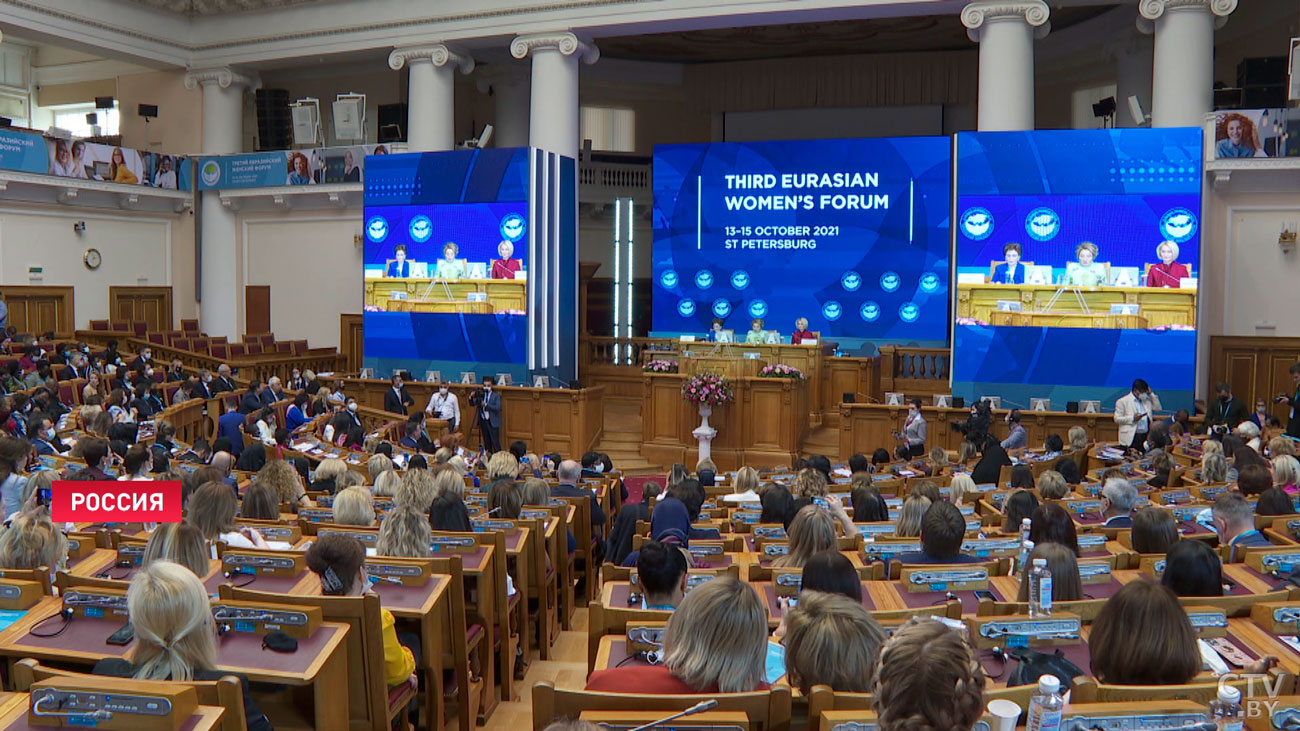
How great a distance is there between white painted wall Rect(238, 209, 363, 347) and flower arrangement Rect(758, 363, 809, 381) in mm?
10362

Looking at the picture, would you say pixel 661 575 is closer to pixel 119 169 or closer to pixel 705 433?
pixel 705 433

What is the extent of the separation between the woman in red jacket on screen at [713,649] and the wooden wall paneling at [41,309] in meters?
18.7

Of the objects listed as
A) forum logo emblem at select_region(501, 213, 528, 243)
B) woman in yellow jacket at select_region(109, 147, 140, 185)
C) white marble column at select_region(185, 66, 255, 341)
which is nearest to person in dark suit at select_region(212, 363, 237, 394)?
forum logo emblem at select_region(501, 213, 528, 243)

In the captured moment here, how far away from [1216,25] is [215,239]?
61.8 ft

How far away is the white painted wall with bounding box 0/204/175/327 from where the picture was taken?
18531mm

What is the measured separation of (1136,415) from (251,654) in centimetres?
1119

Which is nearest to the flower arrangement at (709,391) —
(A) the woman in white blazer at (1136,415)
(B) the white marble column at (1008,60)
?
(A) the woman in white blazer at (1136,415)

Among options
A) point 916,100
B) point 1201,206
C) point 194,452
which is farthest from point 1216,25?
point 194,452

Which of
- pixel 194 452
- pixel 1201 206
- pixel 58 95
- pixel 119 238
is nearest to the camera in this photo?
pixel 194 452

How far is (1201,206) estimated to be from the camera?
12.9m

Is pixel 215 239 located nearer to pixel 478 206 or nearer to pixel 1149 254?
pixel 478 206

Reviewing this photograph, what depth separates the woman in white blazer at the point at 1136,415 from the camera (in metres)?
12.0

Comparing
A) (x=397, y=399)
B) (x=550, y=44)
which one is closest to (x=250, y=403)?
(x=397, y=399)

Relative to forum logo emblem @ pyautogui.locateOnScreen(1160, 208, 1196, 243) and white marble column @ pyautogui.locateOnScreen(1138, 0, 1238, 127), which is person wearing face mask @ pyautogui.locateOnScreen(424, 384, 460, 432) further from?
Result: white marble column @ pyautogui.locateOnScreen(1138, 0, 1238, 127)
